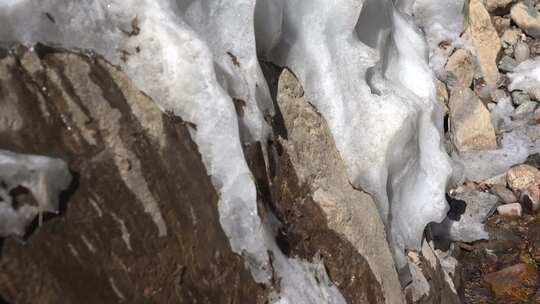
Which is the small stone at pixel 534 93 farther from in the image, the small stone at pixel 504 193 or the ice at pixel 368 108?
the ice at pixel 368 108

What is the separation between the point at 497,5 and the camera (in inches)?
288

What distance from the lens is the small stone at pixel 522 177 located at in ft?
18.6

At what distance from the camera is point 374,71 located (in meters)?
4.04

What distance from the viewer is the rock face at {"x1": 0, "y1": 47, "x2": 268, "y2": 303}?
2.11 metres

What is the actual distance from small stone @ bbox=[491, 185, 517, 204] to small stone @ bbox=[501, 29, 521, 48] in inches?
89.0

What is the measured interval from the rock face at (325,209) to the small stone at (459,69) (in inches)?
135

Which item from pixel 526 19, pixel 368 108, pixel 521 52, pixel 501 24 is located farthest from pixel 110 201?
pixel 526 19

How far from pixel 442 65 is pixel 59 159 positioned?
523 cm

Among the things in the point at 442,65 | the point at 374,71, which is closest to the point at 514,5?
the point at 442,65

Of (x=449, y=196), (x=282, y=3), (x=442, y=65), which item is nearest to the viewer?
(x=282, y=3)

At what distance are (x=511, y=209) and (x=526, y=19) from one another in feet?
9.30

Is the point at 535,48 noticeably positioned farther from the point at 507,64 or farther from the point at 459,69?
the point at 459,69

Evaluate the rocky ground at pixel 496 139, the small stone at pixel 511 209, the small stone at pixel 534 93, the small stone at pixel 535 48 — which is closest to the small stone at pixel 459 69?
the rocky ground at pixel 496 139

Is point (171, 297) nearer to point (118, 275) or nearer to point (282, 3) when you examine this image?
point (118, 275)
